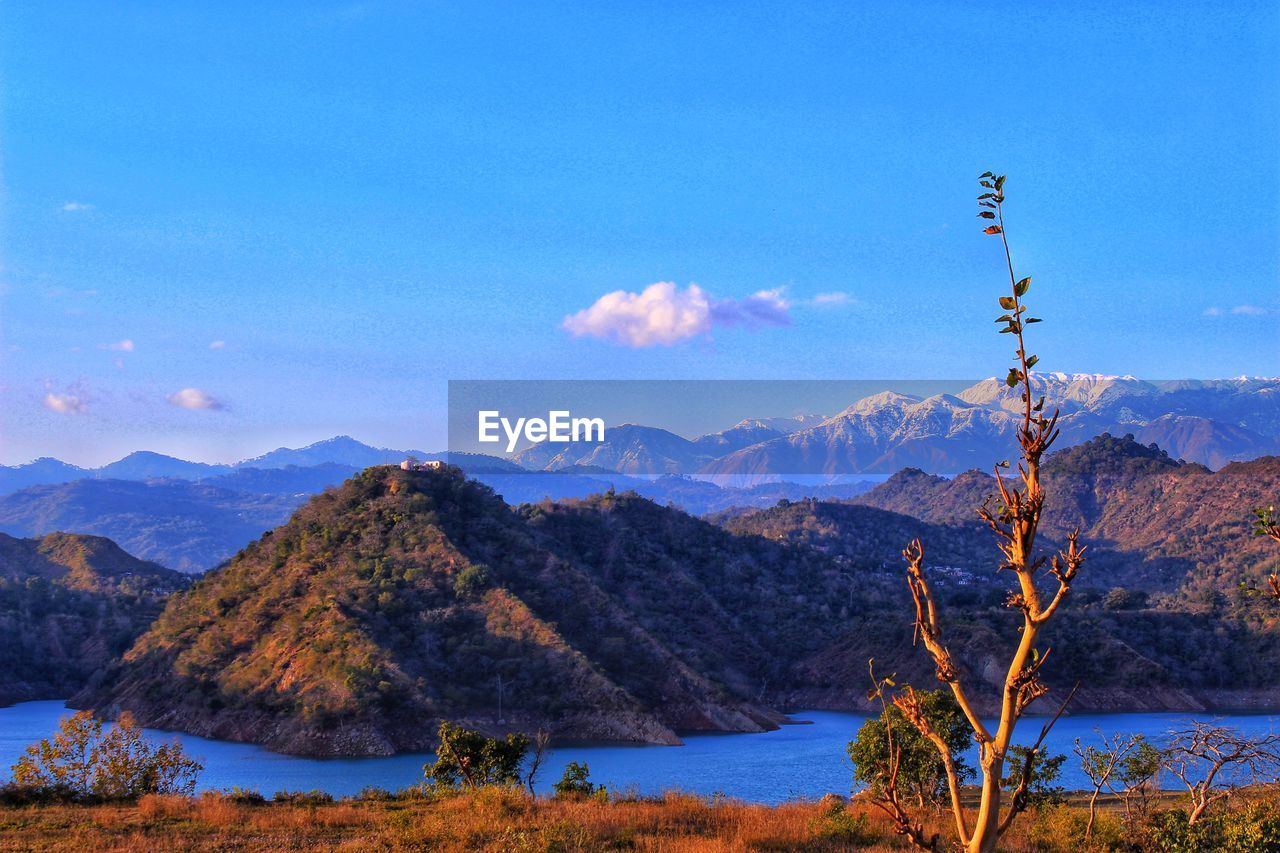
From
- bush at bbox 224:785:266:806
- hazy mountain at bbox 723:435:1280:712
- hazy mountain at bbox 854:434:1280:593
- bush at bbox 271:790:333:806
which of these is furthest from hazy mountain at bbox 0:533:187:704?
hazy mountain at bbox 854:434:1280:593

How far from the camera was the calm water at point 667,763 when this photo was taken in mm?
47125

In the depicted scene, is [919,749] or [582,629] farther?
[582,629]

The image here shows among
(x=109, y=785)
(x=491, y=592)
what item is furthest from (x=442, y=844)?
(x=491, y=592)

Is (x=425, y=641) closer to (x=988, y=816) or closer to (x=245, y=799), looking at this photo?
(x=245, y=799)

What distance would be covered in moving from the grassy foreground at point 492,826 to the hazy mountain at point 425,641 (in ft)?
124

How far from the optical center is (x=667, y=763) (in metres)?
55.7

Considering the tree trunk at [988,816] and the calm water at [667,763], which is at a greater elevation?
the tree trunk at [988,816]

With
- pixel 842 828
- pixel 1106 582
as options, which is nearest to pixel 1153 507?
pixel 1106 582

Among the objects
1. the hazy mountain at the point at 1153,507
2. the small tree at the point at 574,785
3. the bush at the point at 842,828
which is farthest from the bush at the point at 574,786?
the hazy mountain at the point at 1153,507

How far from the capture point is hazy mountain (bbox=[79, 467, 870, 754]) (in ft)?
203

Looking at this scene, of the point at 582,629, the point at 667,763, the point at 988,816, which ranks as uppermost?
the point at 988,816

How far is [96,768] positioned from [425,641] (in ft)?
133

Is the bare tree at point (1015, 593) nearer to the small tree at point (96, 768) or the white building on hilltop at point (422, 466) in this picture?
the small tree at point (96, 768)

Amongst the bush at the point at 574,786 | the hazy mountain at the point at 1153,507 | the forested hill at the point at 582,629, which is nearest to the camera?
the bush at the point at 574,786
